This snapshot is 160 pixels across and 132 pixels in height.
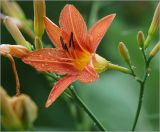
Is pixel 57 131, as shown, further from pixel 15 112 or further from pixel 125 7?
pixel 125 7

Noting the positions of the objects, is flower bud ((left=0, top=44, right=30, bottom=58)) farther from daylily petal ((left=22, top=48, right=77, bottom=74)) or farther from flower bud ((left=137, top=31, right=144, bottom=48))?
flower bud ((left=137, top=31, right=144, bottom=48))

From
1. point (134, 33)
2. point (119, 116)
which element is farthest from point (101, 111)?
point (134, 33)

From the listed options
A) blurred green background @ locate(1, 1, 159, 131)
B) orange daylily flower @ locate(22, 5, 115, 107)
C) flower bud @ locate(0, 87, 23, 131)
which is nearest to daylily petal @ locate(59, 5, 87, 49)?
orange daylily flower @ locate(22, 5, 115, 107)

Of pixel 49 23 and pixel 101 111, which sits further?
pixel 101 111

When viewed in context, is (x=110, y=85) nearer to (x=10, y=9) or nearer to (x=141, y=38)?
(x=10, y=9)

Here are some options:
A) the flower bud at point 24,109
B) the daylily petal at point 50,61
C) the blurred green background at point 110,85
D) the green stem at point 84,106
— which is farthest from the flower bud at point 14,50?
the blurred green background at point 110,85

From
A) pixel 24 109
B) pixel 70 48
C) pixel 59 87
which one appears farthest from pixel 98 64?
pixel 24 109
